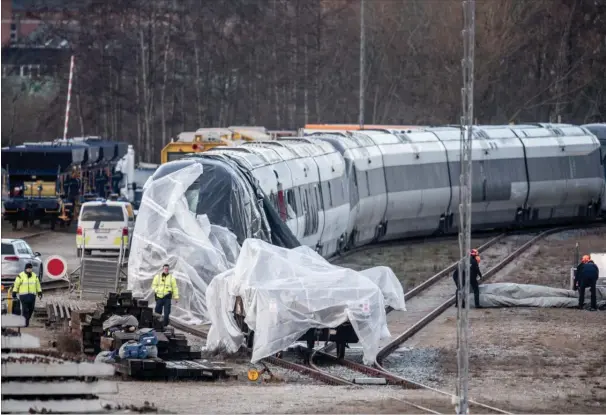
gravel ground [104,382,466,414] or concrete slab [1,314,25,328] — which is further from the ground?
concrete slab [1,314,25,328]

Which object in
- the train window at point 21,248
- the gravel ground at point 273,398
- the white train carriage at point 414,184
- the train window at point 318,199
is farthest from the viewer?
the white train carriage at point 414,184

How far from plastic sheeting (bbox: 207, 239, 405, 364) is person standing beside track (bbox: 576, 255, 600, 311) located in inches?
269

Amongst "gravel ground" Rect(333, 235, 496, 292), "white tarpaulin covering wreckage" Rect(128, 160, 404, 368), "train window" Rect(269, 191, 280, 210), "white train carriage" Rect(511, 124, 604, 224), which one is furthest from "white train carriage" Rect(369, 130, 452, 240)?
"white tarpaulin covering wreckage" Rect(128, 160, 404, 368)

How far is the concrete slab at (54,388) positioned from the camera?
1709 centimetres

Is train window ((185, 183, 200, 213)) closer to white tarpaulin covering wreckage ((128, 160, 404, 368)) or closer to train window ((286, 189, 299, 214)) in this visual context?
white tarpaulin covering wreckage ((128, 160, 404, 368))

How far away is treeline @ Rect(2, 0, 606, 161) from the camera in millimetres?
74062

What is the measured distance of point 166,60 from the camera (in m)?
79.8

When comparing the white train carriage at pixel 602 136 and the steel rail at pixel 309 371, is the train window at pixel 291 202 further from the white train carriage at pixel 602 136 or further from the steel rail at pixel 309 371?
the white train carriage at pixel 602 136

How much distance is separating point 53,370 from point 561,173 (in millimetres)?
32646

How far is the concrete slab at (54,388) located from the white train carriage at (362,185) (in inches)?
899

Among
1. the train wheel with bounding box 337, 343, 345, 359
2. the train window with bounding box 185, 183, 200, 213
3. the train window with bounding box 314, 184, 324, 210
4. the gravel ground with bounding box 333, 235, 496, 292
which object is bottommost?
the gravel ground with bounding box 333, 235, 496, 292

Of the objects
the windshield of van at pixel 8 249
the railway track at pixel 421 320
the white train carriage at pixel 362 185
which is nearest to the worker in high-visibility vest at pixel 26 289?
the railway track at pixel 421 320

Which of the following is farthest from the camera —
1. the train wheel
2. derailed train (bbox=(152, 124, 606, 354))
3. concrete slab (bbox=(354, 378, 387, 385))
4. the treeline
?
the treeline

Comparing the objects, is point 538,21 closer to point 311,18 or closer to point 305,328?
point 311,18
